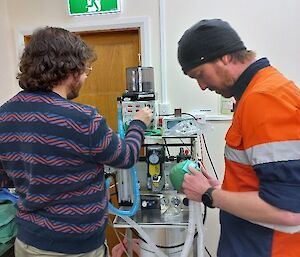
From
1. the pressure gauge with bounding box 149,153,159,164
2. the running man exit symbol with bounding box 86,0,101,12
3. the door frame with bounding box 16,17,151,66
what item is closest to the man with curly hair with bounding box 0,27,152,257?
the pressure gauge with bounding box 149,153,159,164

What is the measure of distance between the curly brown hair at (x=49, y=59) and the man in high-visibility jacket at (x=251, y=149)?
14.3 inches

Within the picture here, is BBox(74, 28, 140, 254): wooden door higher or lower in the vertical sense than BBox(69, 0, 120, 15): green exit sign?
lower

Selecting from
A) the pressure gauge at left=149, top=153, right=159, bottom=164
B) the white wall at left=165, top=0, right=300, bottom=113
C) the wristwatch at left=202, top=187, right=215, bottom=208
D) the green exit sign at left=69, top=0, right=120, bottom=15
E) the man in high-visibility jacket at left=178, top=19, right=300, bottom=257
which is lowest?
the pressure gauge at left=149, top=153, right=159, bottom=164

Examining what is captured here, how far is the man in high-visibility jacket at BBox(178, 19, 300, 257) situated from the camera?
763 mm

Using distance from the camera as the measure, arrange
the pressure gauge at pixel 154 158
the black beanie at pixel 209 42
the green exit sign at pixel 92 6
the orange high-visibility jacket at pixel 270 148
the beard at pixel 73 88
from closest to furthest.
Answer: the orange high-visibility jacket at pixel 270 148, the black beanie at pixel 209 42, the beard at pixel 73 88, the pressure gauge at pixel 154 158, the green exit sign at pixel 92 6

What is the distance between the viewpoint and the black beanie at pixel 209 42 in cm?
91

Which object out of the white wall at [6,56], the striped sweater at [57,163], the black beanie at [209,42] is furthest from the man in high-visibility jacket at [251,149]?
the white wall at [6,56]

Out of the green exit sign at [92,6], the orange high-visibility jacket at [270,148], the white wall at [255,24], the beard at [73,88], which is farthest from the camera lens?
the green exit sign at [92,6]

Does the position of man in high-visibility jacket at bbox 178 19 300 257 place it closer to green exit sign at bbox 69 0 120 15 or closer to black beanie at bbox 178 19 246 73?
black beanie at bbox 178 19 246 73

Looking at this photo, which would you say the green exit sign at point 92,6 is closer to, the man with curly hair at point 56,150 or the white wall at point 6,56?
the white wall at point 6,56

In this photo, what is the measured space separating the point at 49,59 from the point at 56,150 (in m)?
0.30

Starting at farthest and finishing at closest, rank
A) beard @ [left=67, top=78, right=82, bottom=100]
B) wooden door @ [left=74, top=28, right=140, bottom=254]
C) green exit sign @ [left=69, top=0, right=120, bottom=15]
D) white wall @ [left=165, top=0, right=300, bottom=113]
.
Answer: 1. wooden door @ [left=74, top=28, right=140, bottom=254]
2. green exit sign @ [left=69, top=0, right=120, bottom=15]
3. white wall @ [left=165, top=0, right=300, bottom=113]
4. beard @ [left=67, top=78, right=82, bottom=100]

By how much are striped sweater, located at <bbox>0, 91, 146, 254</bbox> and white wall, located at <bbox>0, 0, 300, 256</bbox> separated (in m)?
1.27

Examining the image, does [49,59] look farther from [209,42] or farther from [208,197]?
[208,197]
